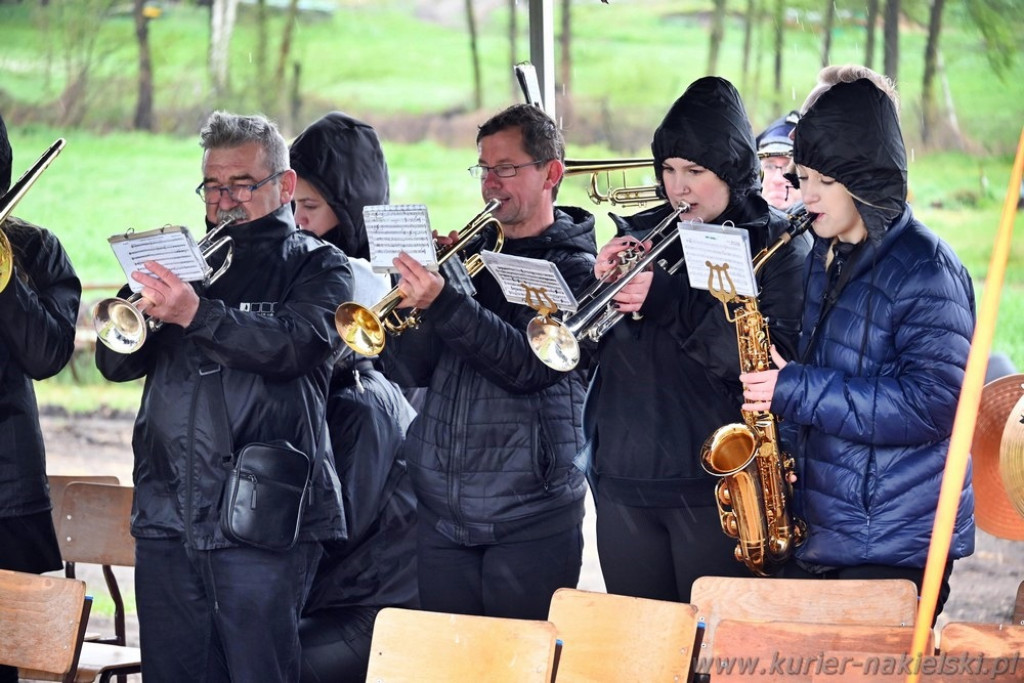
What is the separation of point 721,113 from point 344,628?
6.33 feet

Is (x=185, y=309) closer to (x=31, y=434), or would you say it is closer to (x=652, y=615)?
(x=31, y=434)

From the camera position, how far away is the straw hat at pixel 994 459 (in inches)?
149

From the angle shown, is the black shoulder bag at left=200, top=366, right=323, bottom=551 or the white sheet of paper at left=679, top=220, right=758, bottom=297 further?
the black shoulder bag at left=200, top=366, right=323, bottom=551

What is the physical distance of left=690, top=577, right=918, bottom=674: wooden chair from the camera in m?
2.77

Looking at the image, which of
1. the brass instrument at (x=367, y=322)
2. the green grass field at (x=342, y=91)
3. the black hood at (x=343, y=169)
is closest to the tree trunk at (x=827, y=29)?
the green grass field at (x=342, y=91)

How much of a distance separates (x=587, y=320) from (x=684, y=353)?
0.29 metres

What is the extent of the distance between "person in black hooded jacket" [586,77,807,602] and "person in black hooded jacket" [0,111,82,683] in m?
1.62

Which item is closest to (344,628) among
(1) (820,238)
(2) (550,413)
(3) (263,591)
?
(3) (263,591)

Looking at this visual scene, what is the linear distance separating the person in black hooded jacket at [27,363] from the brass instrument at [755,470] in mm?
1947

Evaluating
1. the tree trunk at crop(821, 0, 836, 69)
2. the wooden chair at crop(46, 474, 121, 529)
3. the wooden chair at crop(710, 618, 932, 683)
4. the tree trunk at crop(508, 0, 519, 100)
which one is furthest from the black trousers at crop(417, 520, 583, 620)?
the tree trunk at crop(508, 0, 519, 100)

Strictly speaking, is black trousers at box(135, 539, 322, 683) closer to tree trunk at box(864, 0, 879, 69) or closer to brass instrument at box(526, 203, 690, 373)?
brass instrument at box(526, 203, 690, 373)

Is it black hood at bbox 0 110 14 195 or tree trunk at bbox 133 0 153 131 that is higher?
black hood at bbox 0 110 14 195

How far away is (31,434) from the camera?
3824mm

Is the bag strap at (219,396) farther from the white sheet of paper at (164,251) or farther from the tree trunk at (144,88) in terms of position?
the tree trunk at (144,88)
